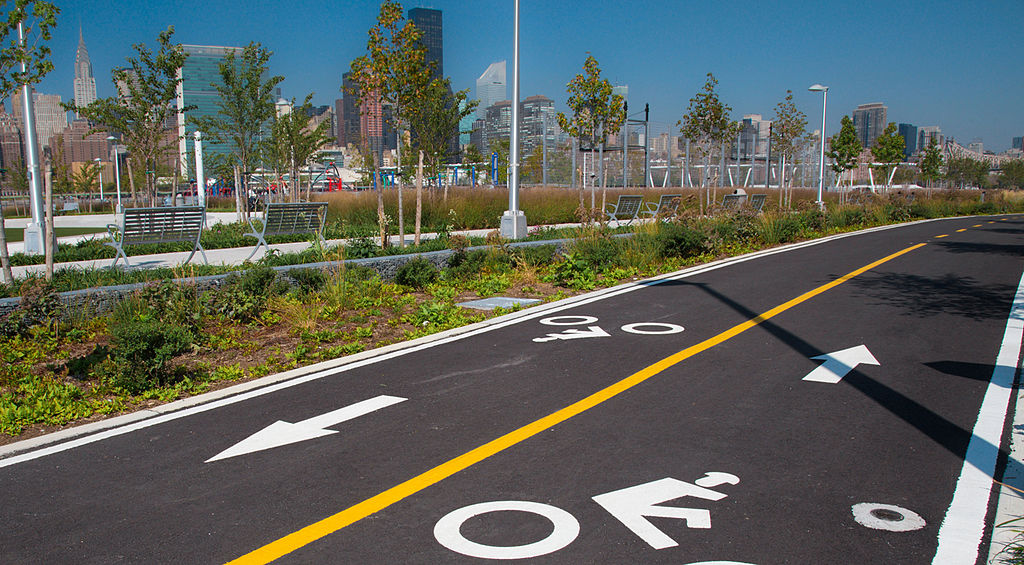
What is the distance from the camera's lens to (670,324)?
343 inches

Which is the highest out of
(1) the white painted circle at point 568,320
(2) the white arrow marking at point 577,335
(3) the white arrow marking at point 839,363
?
(1) the white painted circle at point 568,320

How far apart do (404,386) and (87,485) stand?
2.51m

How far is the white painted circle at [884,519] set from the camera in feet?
11.8

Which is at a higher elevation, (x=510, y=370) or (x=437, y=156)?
(x=437, y=156)

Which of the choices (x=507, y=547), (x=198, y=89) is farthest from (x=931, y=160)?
(x=198, y=89)

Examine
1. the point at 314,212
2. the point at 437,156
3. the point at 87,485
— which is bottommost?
the point at 87,485

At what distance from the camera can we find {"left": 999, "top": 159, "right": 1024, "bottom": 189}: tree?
229 feet

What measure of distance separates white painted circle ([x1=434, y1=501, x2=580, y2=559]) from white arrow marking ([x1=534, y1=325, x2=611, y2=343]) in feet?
13.3

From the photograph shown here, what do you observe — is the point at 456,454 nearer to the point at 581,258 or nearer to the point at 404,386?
the point at 404,386

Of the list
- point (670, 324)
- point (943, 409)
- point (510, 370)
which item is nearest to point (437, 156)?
point (670, 324)

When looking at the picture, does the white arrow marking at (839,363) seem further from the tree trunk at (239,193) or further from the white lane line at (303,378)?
Answer: the tree trunk at (239,193)

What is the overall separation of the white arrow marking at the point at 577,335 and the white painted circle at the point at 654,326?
34 centimetres

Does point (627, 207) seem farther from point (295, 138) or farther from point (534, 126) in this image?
point (534, 126)

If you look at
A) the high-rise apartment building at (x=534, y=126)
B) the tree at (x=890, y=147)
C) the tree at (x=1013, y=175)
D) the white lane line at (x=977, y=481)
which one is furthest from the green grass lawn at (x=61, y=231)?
the tree at (x=1013, y=175)
